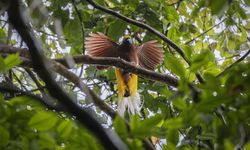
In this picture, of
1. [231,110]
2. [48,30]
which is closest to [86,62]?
[48,30]

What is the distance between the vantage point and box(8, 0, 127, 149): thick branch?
639 millimetres

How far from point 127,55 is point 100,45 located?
0.69ft

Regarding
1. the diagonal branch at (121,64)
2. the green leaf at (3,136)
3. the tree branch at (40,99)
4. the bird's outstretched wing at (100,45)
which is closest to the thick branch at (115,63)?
the diagonal branch at (121,64)

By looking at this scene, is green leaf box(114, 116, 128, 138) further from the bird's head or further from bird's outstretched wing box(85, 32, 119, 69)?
the bird's head

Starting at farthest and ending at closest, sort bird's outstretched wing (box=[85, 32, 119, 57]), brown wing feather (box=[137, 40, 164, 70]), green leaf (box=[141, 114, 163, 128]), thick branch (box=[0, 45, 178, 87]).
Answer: brown wing feather (box=[137, 40, 164, 70]), bird's outstretched wing (box=[85, 32, 119, 57]), thick branch (box=[0, 45, 178, 87]), green leaf (box=[141, 114, 163, 128])

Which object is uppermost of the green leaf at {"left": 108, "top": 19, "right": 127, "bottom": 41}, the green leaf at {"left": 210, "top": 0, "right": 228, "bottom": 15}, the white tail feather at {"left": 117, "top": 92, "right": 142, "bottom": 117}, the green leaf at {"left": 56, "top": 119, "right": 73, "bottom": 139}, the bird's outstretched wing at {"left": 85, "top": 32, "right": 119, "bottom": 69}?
the green leaf at {"left": 210, "top": 0, "right": 228, "bottom": 15}

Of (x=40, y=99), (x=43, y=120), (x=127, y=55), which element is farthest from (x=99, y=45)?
(x=43, y=120)

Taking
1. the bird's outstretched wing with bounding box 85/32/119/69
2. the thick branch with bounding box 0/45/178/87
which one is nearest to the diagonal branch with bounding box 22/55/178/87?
the thick branch with bounding box 0/45/178/87

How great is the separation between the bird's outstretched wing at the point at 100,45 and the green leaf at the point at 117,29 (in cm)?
11

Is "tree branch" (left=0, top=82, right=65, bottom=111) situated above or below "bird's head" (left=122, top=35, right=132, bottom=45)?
below

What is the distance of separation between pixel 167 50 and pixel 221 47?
43 cm

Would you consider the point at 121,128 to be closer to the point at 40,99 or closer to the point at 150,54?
the point at 40,99

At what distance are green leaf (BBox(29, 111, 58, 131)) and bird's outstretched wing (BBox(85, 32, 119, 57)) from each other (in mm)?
1670

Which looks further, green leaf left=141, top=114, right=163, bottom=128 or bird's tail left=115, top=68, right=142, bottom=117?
bird's tail left=115, top=68, right=142, bottom=117
